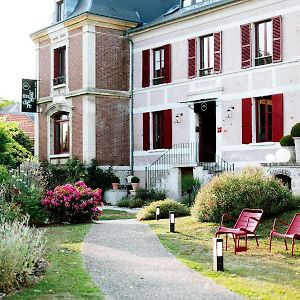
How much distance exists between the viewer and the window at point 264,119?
76.1ft

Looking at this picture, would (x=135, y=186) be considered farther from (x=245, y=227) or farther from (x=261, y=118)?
(x=245, y=227)

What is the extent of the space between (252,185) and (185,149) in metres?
9.88

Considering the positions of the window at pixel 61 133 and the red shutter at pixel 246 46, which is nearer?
the red shutter at pixel 246 46

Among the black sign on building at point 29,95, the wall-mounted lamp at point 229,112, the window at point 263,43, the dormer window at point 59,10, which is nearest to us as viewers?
the window at point 263,43

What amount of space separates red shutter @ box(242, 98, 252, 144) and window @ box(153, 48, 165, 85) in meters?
5.34

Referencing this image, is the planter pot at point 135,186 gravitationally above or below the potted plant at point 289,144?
below

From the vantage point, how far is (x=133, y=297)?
830 centimetres

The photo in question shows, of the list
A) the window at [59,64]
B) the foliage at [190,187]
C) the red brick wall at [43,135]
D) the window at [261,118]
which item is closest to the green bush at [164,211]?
the foliage at [190,187]

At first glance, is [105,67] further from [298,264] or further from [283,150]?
[298,264]

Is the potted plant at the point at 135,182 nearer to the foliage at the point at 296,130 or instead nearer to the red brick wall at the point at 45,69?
the red brick wall at the point at 45,69

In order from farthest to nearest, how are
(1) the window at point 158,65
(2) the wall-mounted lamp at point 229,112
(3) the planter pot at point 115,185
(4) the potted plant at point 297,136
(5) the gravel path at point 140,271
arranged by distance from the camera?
(1) the window at point 158,65, (3) the planter pot at point 115,185, (2) the wall-mounted lamp at point 229,112, (4) the potted plant at point 297,136, (5) the gravel path at point 140,271

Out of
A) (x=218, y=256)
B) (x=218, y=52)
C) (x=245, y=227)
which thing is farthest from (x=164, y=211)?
(x=218, y=256)

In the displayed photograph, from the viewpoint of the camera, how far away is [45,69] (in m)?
31.3

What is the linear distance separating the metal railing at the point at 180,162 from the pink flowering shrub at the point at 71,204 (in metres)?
6.66
